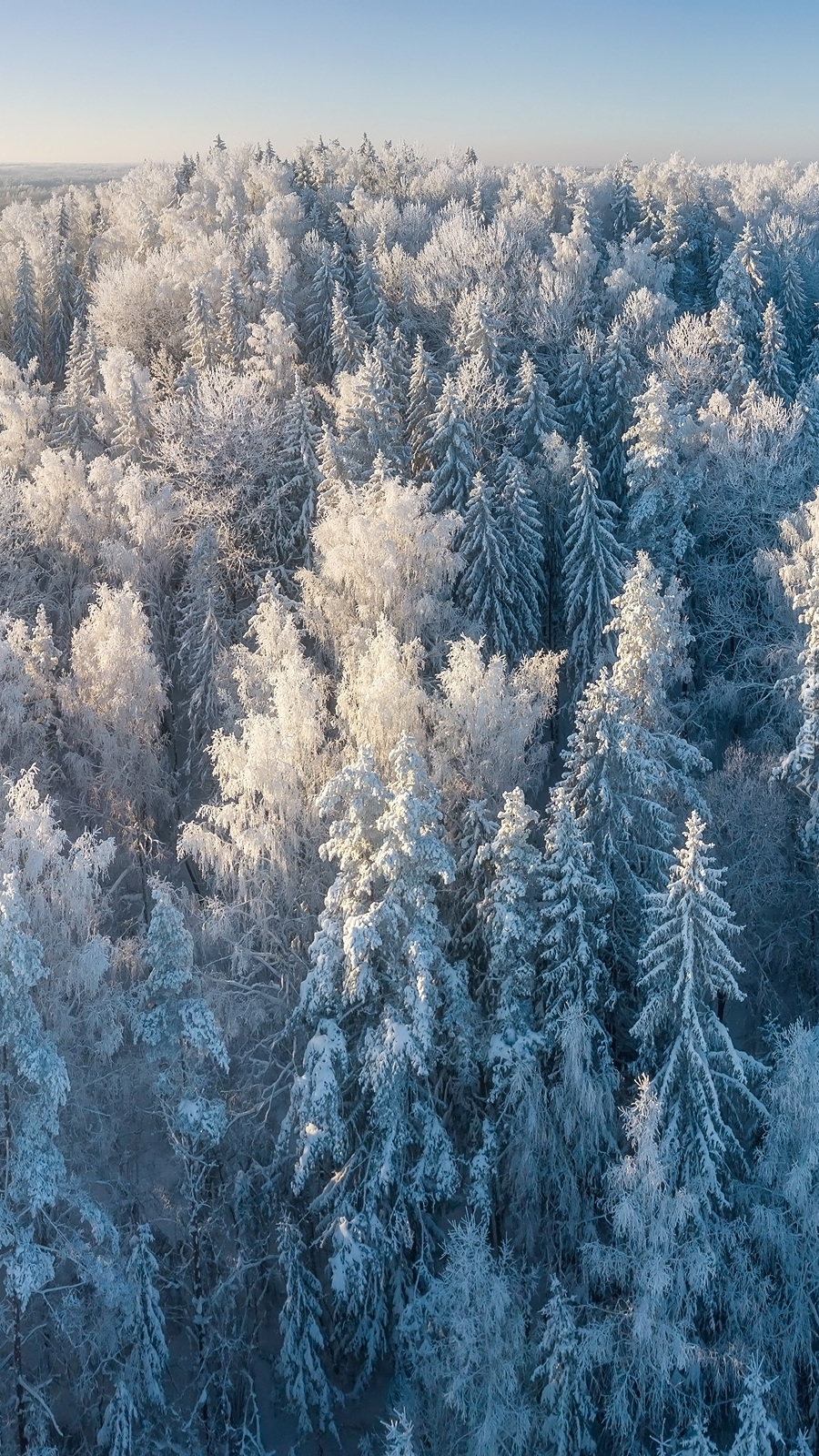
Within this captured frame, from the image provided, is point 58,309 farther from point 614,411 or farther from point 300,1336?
point 300,1336

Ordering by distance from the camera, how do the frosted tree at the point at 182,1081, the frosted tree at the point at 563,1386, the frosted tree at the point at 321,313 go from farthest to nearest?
the frosted tree at the point at 321,313 < the frosted tree at the point at 182,1081 < the frosted tree at the point at 563,1386

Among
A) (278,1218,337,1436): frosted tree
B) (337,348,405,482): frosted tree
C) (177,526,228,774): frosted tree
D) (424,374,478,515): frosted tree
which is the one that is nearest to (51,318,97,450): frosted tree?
(177,526,228,774): frosted tree

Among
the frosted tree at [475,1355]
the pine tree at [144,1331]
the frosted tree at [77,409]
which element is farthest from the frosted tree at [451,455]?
the pine tree at [144,1331]

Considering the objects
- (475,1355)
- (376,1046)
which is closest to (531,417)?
(376,1046)

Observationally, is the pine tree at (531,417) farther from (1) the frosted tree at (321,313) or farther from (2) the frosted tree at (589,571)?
(1) the frosted tree at (321,313)

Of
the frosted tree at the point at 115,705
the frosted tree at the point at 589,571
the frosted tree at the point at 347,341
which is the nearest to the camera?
the frosted tree at the point at 115,705

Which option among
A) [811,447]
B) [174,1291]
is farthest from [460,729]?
[811,447]
